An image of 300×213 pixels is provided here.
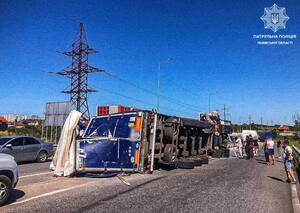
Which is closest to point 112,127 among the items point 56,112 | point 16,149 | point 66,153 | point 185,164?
point 66,153

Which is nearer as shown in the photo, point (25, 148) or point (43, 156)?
point (25, 148)

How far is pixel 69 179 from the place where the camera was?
35.6 ft

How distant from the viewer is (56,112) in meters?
34.3

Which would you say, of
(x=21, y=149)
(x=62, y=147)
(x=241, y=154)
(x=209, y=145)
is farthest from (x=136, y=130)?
(x=241, y=154)

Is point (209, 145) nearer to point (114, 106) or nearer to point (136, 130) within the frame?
point (114, 106)

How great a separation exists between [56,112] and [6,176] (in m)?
27.6

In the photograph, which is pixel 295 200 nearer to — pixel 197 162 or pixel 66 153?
pixel 66 153

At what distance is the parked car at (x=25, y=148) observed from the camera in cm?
1544

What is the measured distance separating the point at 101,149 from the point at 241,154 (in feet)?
50.2

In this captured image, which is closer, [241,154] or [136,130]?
[136,130]

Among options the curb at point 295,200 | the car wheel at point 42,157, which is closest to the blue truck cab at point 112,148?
the curb at point 295,200

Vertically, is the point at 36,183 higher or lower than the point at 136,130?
lower

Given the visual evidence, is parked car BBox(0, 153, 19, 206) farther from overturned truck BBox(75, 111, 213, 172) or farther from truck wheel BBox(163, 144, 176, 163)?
truck wheel BBox(163, 144, 176, 163)

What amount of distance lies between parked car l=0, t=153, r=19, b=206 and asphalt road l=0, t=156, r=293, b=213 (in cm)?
26
